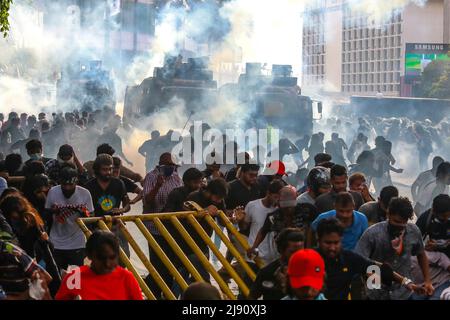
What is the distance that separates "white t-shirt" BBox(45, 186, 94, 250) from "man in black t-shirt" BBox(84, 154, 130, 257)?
53cm

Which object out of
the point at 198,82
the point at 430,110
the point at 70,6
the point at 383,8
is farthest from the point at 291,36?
the point at 70,6

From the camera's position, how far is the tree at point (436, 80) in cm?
6725

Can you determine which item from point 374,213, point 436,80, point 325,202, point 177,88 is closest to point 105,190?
point 325,202

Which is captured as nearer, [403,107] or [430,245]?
[430,245]

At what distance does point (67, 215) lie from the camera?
9055 mm

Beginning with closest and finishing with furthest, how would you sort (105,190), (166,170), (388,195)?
(388,195)
(105,190)
(166,170)

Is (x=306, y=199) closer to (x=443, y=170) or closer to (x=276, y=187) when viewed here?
(x=276, y=187)

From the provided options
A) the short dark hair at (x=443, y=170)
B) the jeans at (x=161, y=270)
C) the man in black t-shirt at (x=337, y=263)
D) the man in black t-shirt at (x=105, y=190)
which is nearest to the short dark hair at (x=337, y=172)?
the jeans at (x=161, y=270)

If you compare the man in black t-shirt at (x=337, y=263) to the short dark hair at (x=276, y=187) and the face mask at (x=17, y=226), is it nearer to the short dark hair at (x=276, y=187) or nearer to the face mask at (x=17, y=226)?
the short dark hair at (x=276, y=187)

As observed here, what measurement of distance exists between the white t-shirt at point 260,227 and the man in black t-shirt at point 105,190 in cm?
140

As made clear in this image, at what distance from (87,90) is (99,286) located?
4147cm

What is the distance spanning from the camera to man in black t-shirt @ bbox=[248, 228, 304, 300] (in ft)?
20.7
